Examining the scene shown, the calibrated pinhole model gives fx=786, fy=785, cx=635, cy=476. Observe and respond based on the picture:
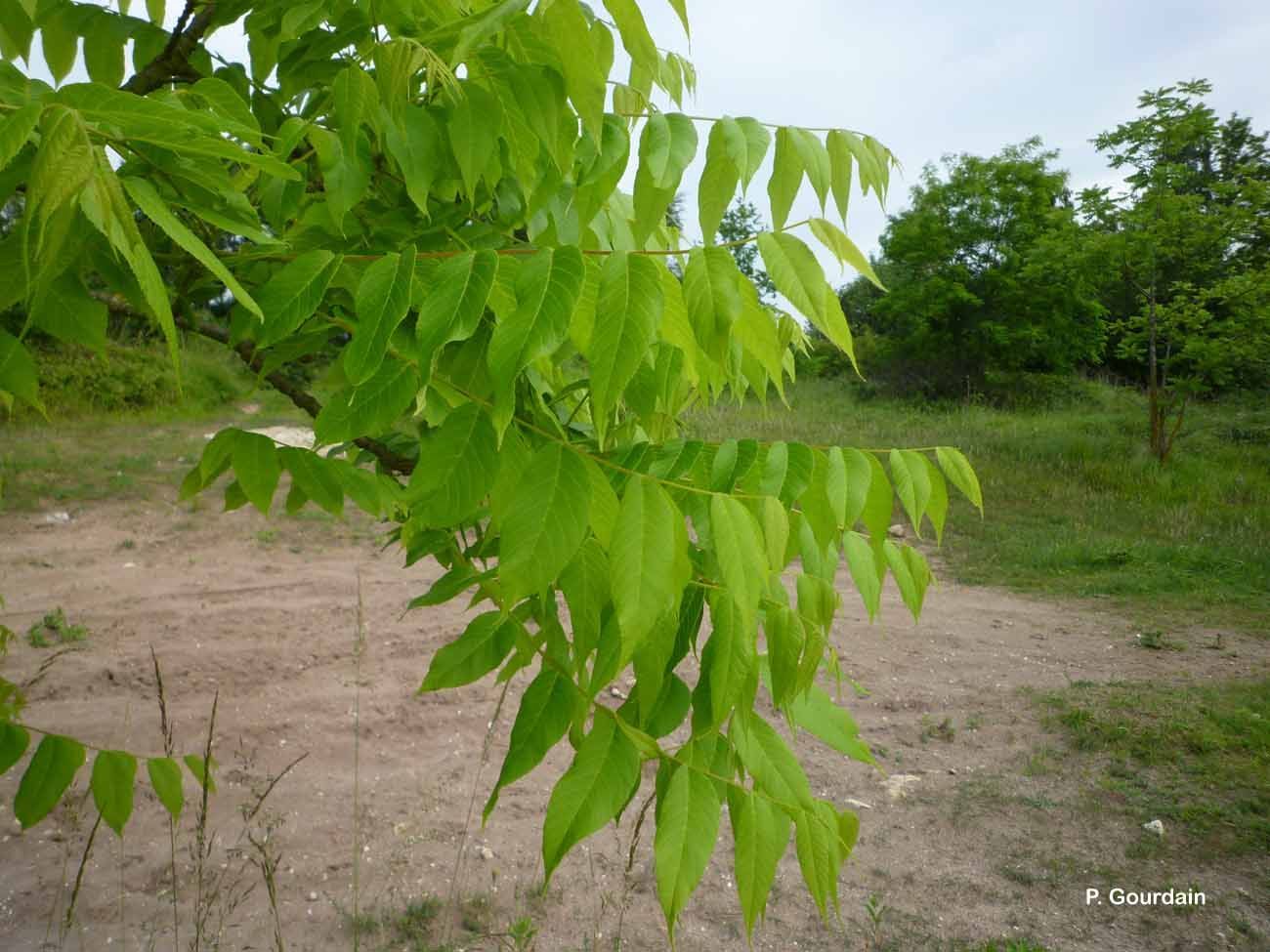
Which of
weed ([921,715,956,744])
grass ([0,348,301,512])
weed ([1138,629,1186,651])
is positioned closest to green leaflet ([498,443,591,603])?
weed ([921,715,956,744])

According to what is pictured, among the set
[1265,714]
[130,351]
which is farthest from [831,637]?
[130,351]

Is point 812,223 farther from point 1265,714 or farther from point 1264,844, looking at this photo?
point 1265,714

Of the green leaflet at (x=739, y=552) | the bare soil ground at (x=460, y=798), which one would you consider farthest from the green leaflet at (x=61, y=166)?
the bare soil ground at (x=460, y=798)

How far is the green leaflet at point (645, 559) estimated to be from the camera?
2.42ft

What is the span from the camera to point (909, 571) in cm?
133

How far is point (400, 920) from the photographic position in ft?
7.64

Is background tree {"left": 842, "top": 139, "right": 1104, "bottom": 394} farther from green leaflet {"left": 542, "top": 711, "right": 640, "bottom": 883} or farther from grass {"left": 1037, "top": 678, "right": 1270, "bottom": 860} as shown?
green leaflet {"left": 542, "top": 711, "right": 640, "bottom": 883}

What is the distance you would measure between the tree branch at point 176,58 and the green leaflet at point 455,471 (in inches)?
40.5

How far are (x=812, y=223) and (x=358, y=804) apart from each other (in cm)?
273

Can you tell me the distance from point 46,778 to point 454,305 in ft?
3.69

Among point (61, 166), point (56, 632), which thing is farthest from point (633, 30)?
point (56, 632)

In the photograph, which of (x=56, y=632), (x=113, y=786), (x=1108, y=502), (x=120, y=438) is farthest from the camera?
(x=120, y=438)

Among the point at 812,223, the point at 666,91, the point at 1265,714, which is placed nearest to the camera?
the point at 812,223

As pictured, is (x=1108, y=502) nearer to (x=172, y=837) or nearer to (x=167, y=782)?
(x=172, y=837)
